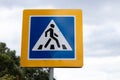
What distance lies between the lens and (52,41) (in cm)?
673

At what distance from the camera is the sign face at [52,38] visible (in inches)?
263

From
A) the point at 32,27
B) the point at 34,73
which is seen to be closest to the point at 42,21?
the point at 32,27

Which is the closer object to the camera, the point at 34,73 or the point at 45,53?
the point at 45,53

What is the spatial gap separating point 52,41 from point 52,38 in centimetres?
5

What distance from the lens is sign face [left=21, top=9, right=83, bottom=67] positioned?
6.69 meters

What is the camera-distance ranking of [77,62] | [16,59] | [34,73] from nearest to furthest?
[77,62], [16,59], [34,73]

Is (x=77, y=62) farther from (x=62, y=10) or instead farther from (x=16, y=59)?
(x=16, y=59)

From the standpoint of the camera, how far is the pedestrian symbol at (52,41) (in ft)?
22.1

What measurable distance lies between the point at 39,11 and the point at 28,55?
77 cm

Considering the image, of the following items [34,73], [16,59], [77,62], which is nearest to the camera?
[77,62]

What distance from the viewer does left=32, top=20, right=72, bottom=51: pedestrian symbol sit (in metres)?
6.73

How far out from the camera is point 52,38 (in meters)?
6.76

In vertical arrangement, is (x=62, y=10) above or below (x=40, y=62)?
above

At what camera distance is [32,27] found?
6953 mm
